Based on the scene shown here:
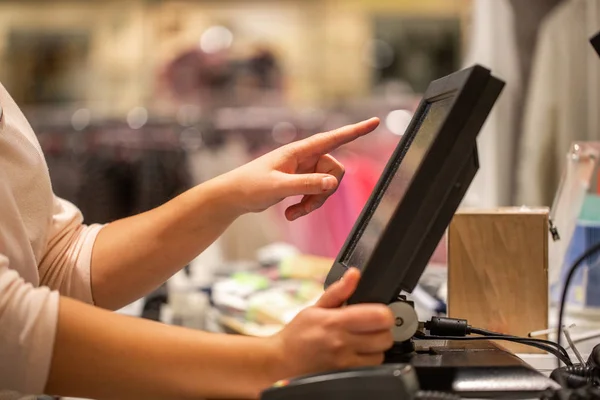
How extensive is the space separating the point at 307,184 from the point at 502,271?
33 centimetres

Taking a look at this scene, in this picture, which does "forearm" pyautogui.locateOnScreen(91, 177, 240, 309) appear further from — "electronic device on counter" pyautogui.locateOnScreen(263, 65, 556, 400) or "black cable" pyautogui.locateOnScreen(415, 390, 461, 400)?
"black cable" pyautogui.locateOnScreen(415, 390, 461, 400)

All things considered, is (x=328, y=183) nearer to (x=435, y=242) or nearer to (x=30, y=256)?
(x=435, y=242)

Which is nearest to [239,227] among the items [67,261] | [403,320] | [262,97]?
[262,97]

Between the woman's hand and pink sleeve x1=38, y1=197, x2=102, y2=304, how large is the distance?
0.22m

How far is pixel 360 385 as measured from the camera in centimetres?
52

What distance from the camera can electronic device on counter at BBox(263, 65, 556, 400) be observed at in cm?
56

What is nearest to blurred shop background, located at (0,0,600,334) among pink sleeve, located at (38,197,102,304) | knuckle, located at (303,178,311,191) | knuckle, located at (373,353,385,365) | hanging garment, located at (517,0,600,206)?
hanging garment, located at (517,0,600,206)

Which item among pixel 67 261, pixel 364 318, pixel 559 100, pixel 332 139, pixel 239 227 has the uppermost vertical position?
pixel 559 100

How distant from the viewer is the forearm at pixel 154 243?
0.79 metres

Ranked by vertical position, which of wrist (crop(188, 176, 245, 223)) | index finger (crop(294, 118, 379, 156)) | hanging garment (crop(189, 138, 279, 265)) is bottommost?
hanging garment (crop(189, 138, 279, 265))

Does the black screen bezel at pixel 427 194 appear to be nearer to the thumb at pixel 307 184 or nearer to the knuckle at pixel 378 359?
the knuckle at pixel 378 359

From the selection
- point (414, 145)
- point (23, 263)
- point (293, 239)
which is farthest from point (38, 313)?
point (293, 239)

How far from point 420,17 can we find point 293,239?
1.78 metres

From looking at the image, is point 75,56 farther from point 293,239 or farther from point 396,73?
point 293,239
